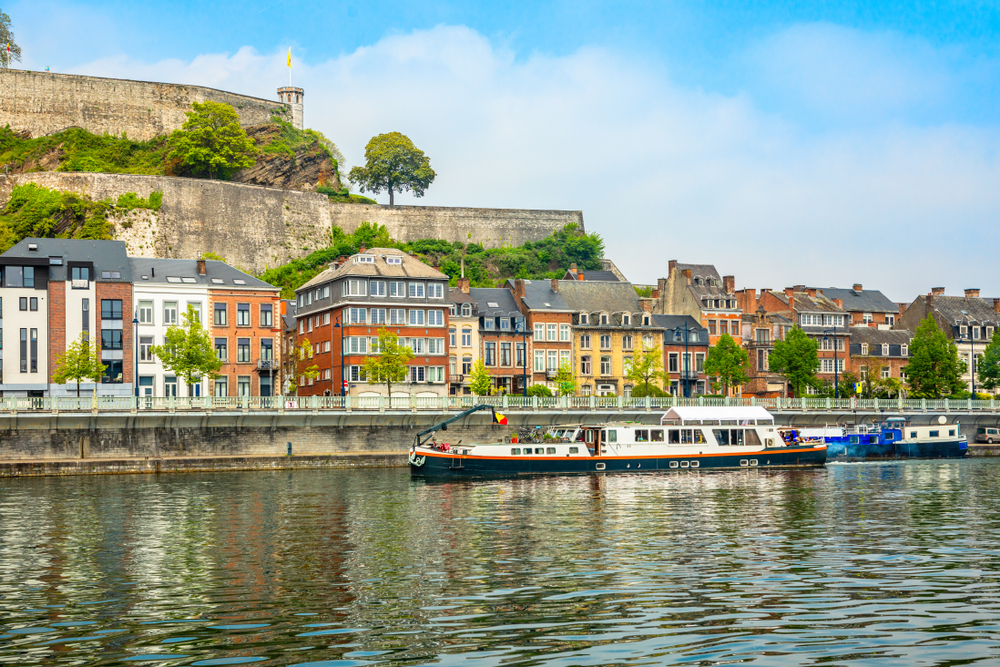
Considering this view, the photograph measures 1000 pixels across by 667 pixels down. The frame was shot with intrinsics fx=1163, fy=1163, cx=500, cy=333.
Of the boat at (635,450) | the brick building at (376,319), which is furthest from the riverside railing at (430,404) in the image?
the brick building at (376,319)

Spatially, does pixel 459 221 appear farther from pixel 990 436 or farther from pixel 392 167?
pixel 990 436

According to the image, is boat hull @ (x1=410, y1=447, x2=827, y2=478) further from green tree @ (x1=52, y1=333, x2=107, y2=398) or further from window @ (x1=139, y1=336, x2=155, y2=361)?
window @ (x1=139, y1=336, x2=155, y2=361)

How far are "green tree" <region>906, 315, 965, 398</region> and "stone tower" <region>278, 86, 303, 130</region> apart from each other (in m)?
64.0

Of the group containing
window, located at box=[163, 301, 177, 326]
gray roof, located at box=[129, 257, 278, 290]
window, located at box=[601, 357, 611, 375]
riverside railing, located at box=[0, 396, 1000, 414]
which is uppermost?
gray roof, located at box=[129, 257, 278, 290]

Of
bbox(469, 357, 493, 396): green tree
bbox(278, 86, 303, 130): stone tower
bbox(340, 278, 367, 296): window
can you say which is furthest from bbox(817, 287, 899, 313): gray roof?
bbox(278, 86, 303, 130): stone tower

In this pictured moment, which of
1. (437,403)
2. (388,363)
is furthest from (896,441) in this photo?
(388,363)

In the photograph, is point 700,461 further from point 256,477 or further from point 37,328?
point 37,328

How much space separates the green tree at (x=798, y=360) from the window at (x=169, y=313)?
135 feet

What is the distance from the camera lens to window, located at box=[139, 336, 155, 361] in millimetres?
69062

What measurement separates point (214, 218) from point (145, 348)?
28.7m

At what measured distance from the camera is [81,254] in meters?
69.3

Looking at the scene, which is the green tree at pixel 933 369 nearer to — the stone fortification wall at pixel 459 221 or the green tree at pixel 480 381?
the green tree at pixel 480 381

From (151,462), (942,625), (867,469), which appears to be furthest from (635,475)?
(942,625)

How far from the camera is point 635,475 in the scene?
51750mm
